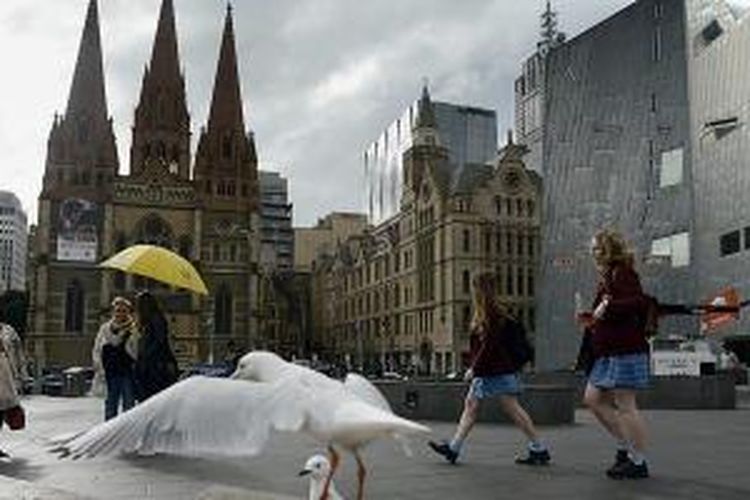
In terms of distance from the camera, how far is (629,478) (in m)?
7.39

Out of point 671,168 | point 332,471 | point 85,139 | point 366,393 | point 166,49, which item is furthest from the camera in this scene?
point 166,49

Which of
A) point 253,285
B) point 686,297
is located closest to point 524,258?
point 253,285

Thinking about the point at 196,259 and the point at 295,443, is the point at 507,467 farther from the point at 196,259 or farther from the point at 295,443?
the point at 196,259

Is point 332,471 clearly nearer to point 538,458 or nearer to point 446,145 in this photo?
point 538,458

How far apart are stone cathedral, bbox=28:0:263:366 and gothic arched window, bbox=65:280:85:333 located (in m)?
0.08

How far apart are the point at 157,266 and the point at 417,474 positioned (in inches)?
234

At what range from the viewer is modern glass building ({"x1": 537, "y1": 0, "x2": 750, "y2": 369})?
158ft

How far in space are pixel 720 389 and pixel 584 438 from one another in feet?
29.2

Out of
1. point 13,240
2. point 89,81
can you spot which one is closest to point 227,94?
point 89,81

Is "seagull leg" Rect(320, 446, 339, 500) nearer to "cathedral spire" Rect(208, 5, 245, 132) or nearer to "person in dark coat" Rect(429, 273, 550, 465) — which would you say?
"person in dark coat" Rect(429, 273, 550, 465)

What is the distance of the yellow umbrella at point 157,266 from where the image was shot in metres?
12.6

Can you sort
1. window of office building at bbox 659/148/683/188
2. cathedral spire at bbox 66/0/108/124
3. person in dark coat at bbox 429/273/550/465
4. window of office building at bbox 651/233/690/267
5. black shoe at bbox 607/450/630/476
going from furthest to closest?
cathedral spire at bbox 66/0/108/124
window of office building at bbox 659/148/683/188
window of office building at bbox 651/233/690/267
person in dark coat at bbox 429/273/550/465
black shoe at bbox 607/450/630/476

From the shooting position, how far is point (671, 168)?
5194 cm

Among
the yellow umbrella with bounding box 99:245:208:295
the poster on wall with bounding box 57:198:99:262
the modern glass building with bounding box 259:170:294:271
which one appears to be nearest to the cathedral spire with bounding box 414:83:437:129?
the poster on wall with bounding box 57:198:99:262
